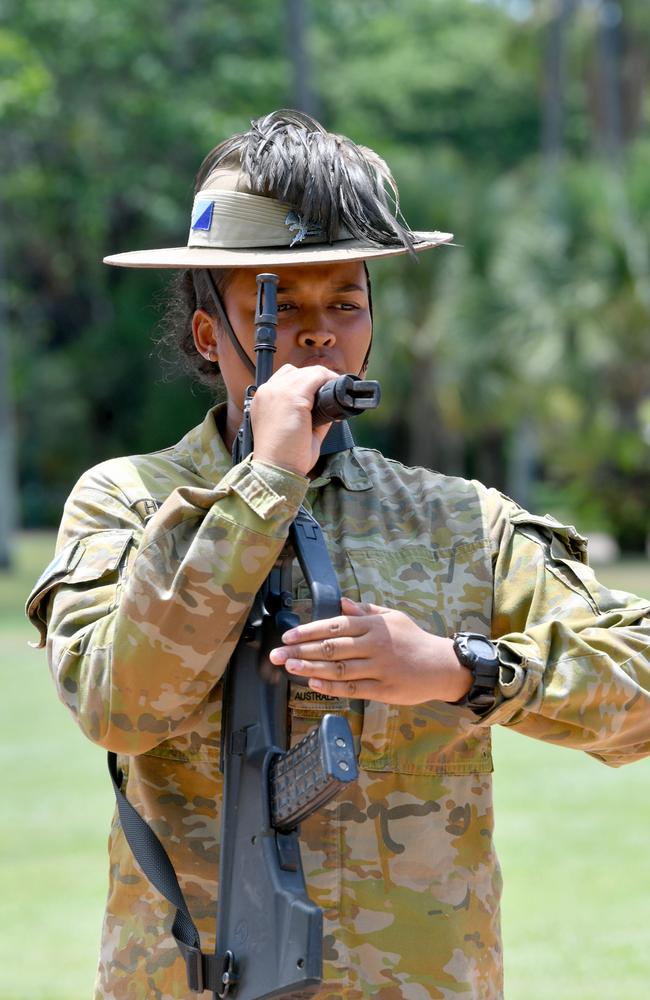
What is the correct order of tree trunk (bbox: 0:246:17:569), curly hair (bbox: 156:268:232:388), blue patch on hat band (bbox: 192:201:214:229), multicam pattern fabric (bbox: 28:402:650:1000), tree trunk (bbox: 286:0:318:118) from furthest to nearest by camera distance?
tree trunk (bbox: 0:246:17:569), tree trunk (bbox: 286:0:318:118), curly hair (bbox: 156:268:232:388), blue patch on hat band (bbox: 192:201:214:229), multicam pattern fabric (bbox: 28:402:650:1000)

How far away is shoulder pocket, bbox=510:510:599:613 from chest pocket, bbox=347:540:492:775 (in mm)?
80

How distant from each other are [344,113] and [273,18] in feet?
14.2

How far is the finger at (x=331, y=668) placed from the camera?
1.86 meters

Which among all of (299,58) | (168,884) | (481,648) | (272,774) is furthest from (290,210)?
(299,58)

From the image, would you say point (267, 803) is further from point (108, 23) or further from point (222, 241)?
point (108, 23)

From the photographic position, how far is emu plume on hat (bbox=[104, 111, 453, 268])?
7.32 feet

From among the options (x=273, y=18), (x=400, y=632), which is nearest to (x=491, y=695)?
(x=400, y=632)

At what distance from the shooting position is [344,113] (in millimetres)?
35656

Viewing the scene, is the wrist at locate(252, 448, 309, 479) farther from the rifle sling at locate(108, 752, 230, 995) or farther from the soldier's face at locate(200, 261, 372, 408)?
the rifle sling at locate(108, 752, 230, 995)

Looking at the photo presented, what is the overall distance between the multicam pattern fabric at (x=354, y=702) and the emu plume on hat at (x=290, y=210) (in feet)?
1.10

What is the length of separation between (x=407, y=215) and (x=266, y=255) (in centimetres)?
2215

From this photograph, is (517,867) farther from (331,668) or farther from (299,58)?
(299,58)

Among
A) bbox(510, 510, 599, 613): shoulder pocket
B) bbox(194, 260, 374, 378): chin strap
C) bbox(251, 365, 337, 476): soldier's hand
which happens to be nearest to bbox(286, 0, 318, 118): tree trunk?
bbox(194, 260, 374, 378): chin strap

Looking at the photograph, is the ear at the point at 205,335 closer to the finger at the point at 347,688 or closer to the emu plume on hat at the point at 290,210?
the emu plume on hat at the point at 290,210
